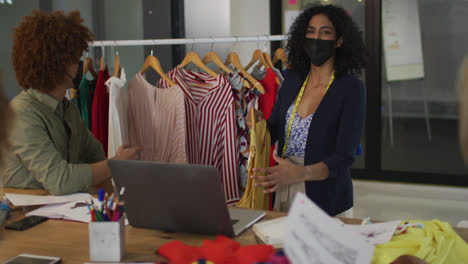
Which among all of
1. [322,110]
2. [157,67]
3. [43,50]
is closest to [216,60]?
[157,67]

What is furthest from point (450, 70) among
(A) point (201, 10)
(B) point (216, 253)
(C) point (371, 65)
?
(B) point (216, 253)

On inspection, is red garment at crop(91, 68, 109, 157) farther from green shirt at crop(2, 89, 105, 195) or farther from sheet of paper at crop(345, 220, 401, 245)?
sheet of paper at crop(345, 220, 401, 245)

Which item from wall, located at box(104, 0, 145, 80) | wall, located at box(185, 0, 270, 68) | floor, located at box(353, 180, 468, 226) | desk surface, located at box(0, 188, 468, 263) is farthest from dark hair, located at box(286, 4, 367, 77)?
wall, located at box(104, 0, 145, 80)

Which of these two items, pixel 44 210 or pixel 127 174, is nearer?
pixel 127 174

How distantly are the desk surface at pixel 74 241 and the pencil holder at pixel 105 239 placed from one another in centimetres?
5

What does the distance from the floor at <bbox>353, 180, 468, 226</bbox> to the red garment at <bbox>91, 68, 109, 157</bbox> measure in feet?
7.67

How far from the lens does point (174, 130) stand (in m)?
2.74

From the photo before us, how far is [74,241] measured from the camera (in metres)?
1.49

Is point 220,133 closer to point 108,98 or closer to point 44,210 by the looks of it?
point 108,98

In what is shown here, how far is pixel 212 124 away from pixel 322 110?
82 centimetres

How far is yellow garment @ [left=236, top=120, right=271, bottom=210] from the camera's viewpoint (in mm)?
2154

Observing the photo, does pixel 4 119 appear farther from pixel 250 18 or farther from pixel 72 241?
pixel 250 18

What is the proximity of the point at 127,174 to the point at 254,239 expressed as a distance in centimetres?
44

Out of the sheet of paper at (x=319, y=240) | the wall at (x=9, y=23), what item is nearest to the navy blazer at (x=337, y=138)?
the sheet of paper at (x=319, y=240)
